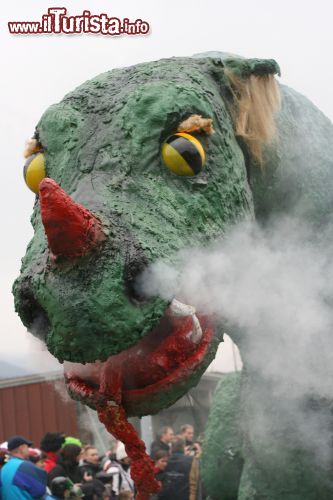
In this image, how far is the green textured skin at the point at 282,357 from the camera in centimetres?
258

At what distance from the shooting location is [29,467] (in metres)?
4.15

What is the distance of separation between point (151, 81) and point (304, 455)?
1.38 m

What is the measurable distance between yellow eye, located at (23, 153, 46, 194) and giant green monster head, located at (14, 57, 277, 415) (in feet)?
0.13

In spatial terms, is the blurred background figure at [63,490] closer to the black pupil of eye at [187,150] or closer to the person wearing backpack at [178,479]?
the person wearing backpack at [178,479]

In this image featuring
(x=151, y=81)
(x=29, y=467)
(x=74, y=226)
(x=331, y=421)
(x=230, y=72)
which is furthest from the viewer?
(x=29, y=467)

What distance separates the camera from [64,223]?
158 centimetres

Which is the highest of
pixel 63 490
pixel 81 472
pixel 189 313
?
pixel 189 313

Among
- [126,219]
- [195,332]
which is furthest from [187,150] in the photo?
[195,332]

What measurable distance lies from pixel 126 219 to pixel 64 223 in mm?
235

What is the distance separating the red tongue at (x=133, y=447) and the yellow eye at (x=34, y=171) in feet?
2.45

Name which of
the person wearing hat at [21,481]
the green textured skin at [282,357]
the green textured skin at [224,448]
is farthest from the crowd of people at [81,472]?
the green textured skin at [282,357]

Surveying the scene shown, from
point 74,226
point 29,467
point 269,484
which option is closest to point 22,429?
point 29,467

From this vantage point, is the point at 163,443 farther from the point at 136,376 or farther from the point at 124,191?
→ the point at 124,191

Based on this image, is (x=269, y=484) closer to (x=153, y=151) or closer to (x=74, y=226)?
(x=153, y=151)
